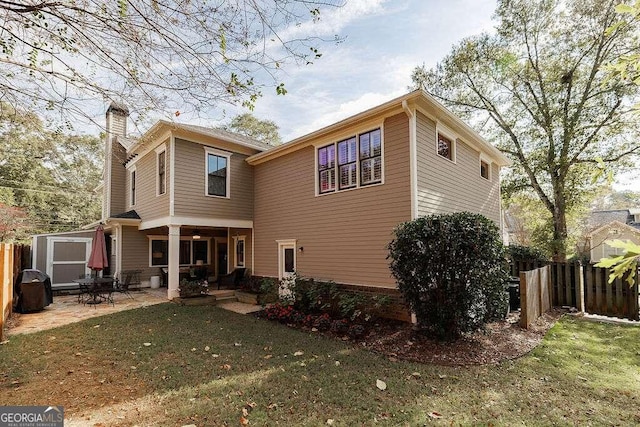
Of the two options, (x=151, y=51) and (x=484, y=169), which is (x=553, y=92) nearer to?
(x=484, y=169)

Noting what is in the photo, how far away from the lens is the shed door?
13.0 metres

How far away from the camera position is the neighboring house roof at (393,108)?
7.49 meters

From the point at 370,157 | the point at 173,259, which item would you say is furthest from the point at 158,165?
the point at 370,157

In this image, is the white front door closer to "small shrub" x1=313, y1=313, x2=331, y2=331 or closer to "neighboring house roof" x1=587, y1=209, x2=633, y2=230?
"small shrub" x1=313, y1=313, x2=331, y2=331

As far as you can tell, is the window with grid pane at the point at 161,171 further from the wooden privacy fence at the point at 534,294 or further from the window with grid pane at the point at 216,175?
the wooden privacy fence at the point at 534,294

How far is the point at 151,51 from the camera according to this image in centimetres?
414

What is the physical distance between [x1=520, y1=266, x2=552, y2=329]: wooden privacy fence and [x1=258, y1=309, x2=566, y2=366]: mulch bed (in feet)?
0.81

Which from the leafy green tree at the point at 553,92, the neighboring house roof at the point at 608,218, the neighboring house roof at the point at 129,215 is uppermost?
the leafy green tree at the point at 553,92

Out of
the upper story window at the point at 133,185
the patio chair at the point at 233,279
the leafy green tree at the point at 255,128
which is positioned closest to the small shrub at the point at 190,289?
the patio chair at the point at 233,279

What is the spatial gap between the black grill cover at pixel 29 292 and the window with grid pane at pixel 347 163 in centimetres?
875

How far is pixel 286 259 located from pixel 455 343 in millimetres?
6201

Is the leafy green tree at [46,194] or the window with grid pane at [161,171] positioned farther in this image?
the leafy green tree at [46,194]

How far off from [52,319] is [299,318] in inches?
241

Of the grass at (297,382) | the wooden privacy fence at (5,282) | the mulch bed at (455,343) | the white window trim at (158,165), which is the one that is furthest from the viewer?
the white window trim at (158,165)
